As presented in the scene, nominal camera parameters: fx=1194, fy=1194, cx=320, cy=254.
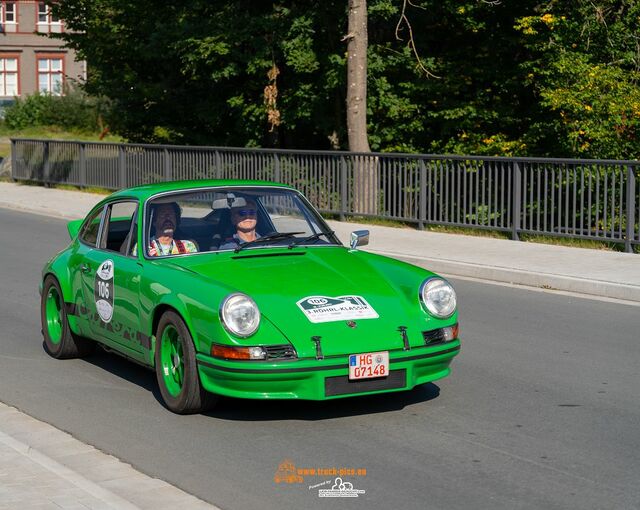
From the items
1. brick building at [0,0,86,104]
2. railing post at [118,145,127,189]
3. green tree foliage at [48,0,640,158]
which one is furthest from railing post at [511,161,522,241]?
brick building at [0,0,86,104]

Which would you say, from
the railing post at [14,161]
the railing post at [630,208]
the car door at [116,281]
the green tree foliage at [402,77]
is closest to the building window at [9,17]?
the green tree foliage at [402,77]

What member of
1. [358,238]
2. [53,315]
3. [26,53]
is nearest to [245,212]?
[358,238]

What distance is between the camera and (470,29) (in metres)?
28.4

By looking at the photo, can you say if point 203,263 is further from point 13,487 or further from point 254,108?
point 254,108

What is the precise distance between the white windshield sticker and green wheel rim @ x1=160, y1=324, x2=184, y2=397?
932mm

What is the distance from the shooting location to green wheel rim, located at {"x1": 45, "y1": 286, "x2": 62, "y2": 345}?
9688 mm

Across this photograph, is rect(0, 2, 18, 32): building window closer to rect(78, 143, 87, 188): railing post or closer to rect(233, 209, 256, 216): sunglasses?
rect(78, 143, 87, 188): railing post

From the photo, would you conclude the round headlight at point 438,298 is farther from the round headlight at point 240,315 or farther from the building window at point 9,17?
the building window at point 9,17

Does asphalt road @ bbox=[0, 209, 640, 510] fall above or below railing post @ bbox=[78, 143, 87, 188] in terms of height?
below

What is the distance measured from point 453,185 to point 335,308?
40.6ft

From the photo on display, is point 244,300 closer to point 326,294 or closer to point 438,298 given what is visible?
point 326,294

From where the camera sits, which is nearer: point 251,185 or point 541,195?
point 251,185

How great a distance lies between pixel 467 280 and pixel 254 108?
16893mm

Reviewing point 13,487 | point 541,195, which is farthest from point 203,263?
point 541,195
